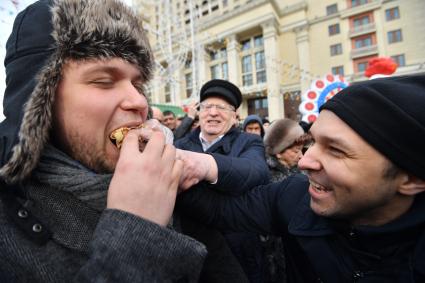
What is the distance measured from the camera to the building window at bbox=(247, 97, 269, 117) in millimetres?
30316

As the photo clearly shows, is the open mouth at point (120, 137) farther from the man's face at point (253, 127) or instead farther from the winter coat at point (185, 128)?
the man's face at point (253, 127)

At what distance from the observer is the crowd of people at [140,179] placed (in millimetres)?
653

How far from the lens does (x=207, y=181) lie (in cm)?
114

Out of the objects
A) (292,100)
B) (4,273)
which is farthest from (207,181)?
(292,100)

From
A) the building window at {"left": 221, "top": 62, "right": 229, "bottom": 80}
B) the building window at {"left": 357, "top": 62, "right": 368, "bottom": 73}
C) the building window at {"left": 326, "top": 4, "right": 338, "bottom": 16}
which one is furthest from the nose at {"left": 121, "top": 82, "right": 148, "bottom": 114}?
the building window at {"left": 326, "top": 4, "right": 338, "bottom": 16}

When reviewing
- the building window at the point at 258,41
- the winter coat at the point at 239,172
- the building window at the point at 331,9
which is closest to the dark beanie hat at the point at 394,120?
the winter coat at the point at 239,172

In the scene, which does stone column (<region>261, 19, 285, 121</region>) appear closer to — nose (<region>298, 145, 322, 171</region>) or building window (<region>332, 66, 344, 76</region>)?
building window (<region>332, 66, 344, 76</region>)

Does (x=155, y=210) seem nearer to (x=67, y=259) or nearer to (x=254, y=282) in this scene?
(x=67, y=259)

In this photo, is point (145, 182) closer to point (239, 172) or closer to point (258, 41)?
point (239, 172)

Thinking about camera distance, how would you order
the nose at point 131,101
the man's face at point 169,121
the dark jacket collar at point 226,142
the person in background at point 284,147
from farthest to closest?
the man's face at point 169,121 < the person in background at point 284,147 < the dark jacket collar at point 226,142 < the nose at point 131,101

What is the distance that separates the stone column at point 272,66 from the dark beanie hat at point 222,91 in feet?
79.8

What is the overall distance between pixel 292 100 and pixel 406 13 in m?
12.6

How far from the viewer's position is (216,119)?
96.9 inches

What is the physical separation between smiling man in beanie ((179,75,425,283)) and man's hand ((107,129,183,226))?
0.41 meters
